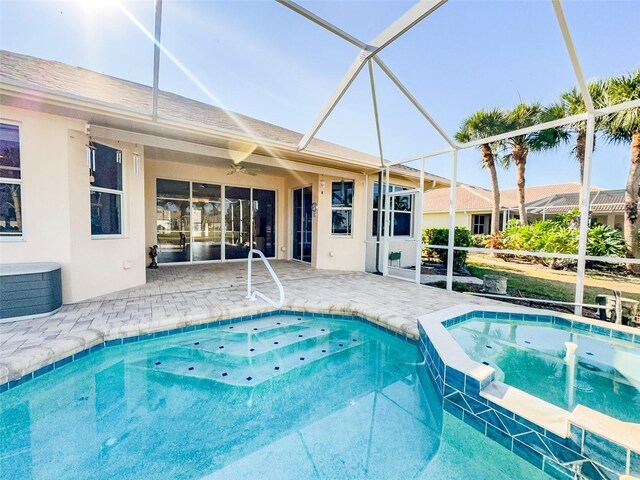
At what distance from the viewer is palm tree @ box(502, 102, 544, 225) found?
12.3m

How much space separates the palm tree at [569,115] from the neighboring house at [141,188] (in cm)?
559

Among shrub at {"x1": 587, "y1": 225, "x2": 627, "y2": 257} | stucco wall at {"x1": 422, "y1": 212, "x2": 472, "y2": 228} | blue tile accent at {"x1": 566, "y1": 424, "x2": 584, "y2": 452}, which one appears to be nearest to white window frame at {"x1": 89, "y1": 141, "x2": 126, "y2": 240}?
blue tile accent at {"x1": 566, "y1": 424, "x2": 584, "y2": 452}

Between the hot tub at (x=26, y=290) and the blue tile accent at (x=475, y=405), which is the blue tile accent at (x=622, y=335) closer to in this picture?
the blue tile accent at (x=475, y=405)

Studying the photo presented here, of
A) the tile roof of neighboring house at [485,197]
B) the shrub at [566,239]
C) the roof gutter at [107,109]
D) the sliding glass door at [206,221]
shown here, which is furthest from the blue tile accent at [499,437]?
the tile roof of neighboring house at [485,197]

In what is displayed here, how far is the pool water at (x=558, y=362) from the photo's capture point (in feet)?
10.3

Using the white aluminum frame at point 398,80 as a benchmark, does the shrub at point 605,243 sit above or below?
below

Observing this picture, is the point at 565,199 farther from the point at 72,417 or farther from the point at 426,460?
the point at 72,417

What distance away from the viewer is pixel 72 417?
2.81 m

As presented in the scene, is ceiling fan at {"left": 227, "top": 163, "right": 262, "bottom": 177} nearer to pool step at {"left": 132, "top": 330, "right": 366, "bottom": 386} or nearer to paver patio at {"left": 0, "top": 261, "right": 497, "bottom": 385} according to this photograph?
paver patio at {"left": 0, "top": 261, "right": 497, "bottom": 385}

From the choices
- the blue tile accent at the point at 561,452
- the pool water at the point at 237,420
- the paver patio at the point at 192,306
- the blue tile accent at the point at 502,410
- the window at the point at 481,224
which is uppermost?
the window at the point at 481,224

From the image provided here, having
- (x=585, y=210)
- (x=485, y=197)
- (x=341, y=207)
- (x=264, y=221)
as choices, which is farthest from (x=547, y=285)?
(x=485, y=197)

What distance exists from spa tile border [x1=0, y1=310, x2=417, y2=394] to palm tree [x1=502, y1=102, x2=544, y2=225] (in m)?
10.9

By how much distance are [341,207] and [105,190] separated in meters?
6.16

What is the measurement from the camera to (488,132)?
42.3 feet
